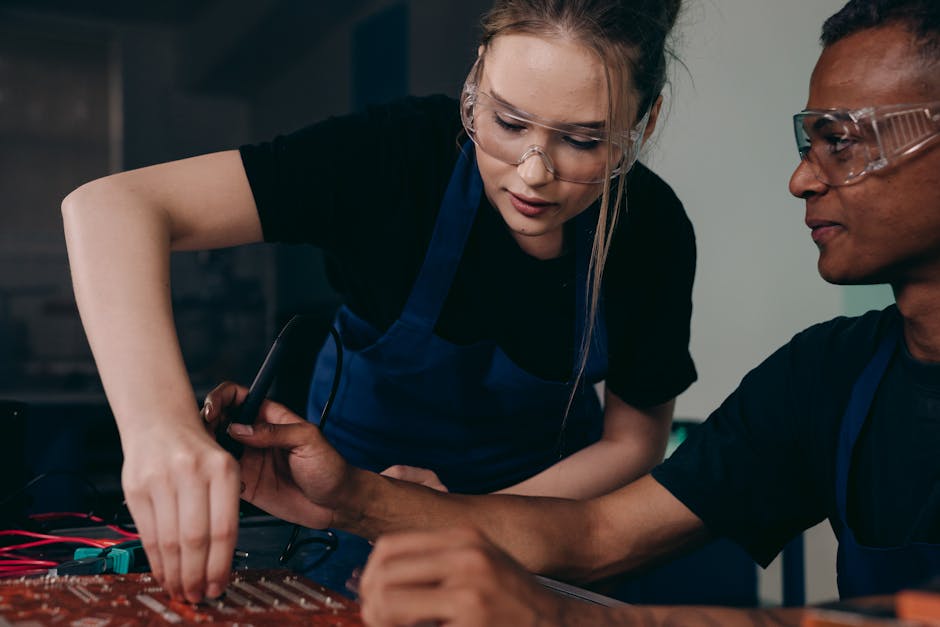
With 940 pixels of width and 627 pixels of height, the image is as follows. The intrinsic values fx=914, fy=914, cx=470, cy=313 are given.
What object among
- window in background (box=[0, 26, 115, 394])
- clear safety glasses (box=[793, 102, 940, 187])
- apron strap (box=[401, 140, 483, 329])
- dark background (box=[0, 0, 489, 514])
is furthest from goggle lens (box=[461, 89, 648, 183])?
window in background (box=[0, 26, 115, 394])

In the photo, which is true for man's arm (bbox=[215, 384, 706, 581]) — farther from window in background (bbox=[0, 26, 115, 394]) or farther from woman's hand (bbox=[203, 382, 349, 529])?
window in background (bbox=[0, 26, 115, 394])

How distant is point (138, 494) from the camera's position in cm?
81

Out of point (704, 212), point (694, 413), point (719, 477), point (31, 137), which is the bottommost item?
point (694, 413)

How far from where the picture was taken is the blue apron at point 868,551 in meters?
0.97

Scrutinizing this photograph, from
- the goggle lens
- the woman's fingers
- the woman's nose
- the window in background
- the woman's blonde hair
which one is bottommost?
the woman's fingers

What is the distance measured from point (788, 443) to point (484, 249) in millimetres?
512

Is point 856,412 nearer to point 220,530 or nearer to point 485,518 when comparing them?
point 485,518

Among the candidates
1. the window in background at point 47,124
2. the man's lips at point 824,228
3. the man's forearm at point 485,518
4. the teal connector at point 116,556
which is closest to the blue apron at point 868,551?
the man's lips at point 824,228

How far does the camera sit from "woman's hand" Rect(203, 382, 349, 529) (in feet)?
3.37

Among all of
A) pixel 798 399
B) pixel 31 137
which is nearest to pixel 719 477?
pixel 798 399

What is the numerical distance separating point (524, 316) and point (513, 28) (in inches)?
17.5

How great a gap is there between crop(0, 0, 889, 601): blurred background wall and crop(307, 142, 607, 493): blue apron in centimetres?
33

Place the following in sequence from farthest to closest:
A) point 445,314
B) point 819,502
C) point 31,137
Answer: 1. point 31,137
2. point 445,314
3. point 819,502

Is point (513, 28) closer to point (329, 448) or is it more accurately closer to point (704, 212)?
point (329, 448)
